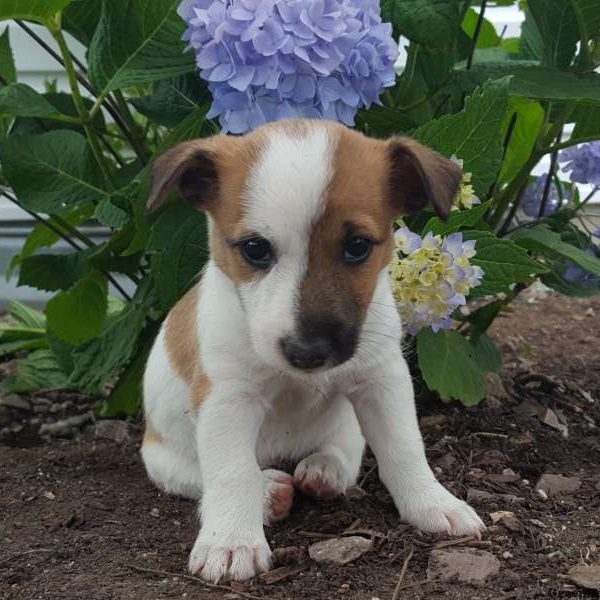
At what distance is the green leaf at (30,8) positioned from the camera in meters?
3.20

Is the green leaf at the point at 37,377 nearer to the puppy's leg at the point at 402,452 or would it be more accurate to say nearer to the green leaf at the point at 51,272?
the green leaf at the point at 51,272

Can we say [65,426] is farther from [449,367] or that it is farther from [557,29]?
[557,29]

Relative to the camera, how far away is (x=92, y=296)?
148 inches

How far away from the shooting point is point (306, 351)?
247 cm

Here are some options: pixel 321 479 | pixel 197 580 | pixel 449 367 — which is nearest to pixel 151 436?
pixel 321 479

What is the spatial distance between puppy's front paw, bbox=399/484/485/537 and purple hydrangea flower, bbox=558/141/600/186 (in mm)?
1607

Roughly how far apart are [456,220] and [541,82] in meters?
0.53

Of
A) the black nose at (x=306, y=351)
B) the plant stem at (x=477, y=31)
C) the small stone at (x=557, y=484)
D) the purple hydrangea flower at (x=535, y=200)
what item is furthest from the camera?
the purple hydrangea flower at (x=535, y=200)

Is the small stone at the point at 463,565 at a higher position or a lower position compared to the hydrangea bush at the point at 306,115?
lower

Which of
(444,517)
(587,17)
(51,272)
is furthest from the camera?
(51,272)

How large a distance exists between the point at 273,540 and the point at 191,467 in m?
0.51

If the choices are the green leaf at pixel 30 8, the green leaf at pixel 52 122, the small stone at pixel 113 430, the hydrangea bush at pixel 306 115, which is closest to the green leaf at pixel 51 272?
the hydrangea bush at pixel 306 115

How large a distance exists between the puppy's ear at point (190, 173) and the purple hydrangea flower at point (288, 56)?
0.97ft

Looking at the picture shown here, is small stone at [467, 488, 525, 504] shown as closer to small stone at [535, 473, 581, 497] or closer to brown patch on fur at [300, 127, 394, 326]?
small stone at [535, 473, 581, 497]
